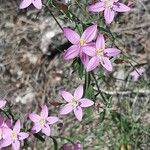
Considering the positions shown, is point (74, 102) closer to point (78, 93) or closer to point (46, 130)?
point (78, 93)

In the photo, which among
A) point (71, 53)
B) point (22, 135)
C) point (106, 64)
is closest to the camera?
point (71, 53)

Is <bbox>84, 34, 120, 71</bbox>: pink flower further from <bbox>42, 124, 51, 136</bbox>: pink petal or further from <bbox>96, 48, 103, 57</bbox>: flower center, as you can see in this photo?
<bbox>42, 124, 51, 136</bbox>: pink petal

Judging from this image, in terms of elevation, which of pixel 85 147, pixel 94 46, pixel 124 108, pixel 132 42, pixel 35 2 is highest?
pixel 35 2

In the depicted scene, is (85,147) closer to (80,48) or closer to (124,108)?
(124,108)

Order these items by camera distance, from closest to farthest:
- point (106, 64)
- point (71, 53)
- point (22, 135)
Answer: point (71, 53) → point (106, 64) → point (22, 135)

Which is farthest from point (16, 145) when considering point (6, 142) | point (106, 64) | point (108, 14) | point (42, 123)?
point (108, 14)

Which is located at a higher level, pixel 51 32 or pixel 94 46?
pixel 94 46

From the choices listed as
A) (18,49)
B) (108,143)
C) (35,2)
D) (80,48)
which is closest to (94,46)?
(80,48)

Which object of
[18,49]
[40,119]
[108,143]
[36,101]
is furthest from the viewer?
[18,49]

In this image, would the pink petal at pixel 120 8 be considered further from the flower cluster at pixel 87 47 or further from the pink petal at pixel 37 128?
the pink petal at pixel 37 128
